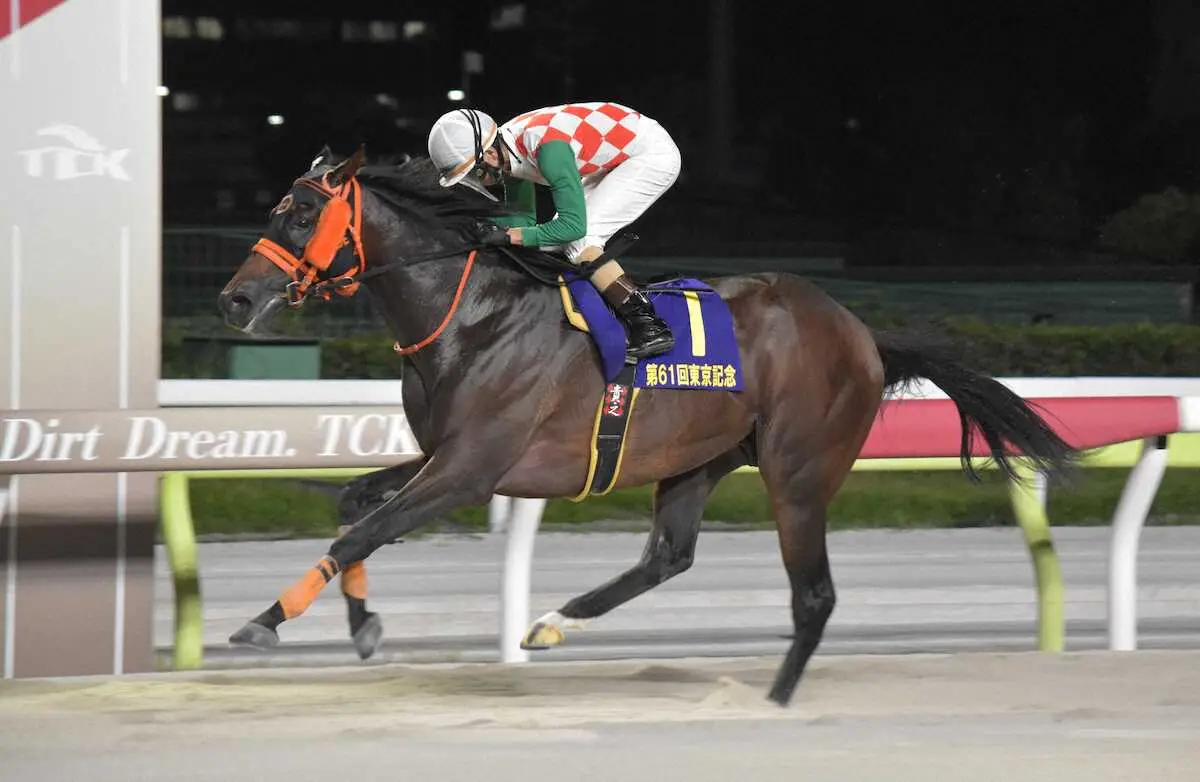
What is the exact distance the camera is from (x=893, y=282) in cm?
1495

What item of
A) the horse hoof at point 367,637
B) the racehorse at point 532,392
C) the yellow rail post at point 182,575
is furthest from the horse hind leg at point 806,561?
the yellow rail post at point 182,575

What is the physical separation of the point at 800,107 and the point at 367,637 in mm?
12861

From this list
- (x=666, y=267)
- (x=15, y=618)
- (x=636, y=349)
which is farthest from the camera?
(x=666, y=267)

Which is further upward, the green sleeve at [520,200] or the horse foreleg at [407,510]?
the green sleeve at [520,200]

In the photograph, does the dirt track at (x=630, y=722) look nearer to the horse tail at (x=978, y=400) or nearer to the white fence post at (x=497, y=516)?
the horse tail at (x=978, y=400)

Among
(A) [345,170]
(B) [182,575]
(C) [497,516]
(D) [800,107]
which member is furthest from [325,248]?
(D) [800,107]

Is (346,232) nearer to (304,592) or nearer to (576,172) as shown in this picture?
(576,172)

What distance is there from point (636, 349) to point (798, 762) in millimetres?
1150

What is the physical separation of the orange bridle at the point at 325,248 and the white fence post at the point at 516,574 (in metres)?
0.96

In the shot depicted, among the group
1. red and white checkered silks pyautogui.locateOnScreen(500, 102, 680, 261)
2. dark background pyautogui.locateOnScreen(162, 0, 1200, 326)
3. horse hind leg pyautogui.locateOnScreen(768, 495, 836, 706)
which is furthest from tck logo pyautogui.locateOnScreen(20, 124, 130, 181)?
dark background pyautogui.locateOnScreen(162, 0, 1200, 326)

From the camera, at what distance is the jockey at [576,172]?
424 cm

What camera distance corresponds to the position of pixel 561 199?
13.9 ft

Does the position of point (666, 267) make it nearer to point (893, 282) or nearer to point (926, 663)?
point (893, 282)

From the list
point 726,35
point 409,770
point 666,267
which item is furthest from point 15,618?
point 726,35
